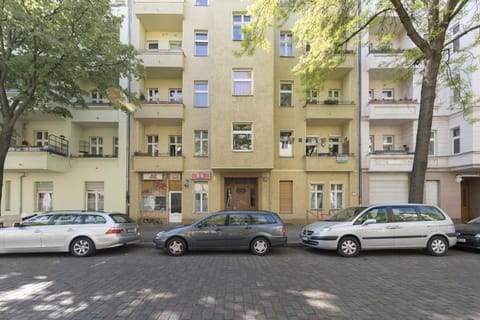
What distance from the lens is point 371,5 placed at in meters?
10.6

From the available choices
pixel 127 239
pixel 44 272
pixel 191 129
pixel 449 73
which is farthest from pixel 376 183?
pixel 44 272

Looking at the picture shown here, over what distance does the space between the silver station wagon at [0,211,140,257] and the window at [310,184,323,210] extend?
998 cm

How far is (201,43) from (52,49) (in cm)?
751

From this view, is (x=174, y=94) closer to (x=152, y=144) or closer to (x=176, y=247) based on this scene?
(x=152, y=144)

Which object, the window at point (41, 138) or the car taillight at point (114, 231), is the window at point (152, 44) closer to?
the window at point (41, 138)

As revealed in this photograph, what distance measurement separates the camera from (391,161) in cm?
1353

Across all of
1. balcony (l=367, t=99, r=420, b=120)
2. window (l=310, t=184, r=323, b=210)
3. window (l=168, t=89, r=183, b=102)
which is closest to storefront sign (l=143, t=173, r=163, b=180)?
window (l=168, t=89, r=183, b=102)

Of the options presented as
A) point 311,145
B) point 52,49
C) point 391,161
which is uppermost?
point 52,49

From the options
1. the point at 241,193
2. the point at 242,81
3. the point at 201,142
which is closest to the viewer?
the point at 242,81

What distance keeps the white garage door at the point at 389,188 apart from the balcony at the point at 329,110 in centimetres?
391

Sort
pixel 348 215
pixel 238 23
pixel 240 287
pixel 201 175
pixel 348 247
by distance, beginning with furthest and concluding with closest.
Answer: pixel 201 175 < pixel 238 23 < pixel 348 215 < pixel 348 247 < pixel 240 287

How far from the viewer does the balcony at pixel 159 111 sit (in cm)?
1359

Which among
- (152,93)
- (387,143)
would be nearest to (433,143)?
(387,143)

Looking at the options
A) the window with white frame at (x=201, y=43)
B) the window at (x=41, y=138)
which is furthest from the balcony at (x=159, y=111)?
the window at (x=41, y=138)
